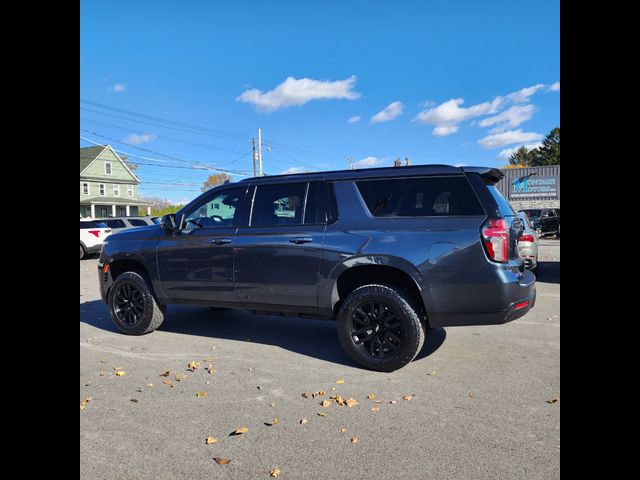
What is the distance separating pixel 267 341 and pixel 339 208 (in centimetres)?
203

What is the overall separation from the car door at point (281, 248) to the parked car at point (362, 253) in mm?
12

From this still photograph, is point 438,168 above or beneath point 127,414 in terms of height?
above

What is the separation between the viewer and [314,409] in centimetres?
348

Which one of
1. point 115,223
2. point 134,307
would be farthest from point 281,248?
point 115,223

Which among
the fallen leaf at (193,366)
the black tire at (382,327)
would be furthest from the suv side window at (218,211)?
the black tire at (382,327)

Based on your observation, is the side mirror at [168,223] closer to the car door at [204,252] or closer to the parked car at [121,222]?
the car door at [204,252]

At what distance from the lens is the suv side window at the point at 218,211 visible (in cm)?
525

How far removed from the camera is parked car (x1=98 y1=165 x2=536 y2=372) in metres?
4.03

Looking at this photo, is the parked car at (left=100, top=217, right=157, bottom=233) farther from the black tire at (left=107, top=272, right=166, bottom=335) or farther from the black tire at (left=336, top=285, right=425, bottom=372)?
the black tire at (left=336, top=285, right=425, bottom=372)

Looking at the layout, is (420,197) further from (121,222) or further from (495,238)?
(121,222)

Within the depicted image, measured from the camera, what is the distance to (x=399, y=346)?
13.9 feet
